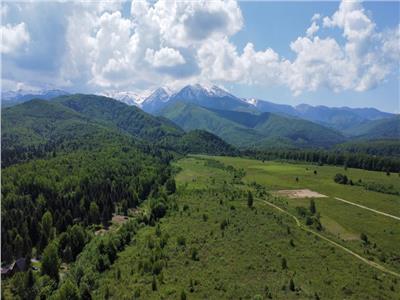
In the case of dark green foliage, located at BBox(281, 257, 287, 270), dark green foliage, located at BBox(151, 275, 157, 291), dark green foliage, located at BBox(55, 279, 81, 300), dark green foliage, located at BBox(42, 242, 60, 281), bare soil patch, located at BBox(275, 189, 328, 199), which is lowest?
dark green foliage, located at BBox(42, 242, 60, 281)

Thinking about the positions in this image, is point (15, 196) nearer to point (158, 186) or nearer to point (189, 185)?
point (158, 186)

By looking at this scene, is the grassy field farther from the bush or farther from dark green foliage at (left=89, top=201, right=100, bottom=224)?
dark green foliage at (left=89, top=201, right=100, bottom=224)

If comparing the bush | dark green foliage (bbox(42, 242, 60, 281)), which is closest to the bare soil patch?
the bush

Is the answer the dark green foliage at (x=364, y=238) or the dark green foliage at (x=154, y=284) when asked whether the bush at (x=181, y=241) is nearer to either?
the dark green foliage at (x=154, y=284)

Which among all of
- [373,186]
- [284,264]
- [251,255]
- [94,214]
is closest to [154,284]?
[251,255]

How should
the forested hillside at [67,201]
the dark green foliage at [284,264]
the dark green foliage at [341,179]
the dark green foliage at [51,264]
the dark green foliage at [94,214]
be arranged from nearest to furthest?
the dark green foliage at [284,264] → the dark green foliage at [51,264] → the forested hillside at [67,201] → the dark green foliage at [94,214] → the dark green foliage at [341,179]

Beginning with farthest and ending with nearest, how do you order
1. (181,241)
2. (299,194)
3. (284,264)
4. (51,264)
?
1. (299,194)
2. (181,241)
3. (51,264)
4. (284,264)

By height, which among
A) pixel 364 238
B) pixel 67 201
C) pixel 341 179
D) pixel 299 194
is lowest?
pixel 67 201

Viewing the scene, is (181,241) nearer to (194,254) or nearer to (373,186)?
(194,254)

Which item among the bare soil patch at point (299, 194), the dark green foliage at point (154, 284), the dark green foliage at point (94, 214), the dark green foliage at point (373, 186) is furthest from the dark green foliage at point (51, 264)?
the dark green foliage at point (373, 186)
